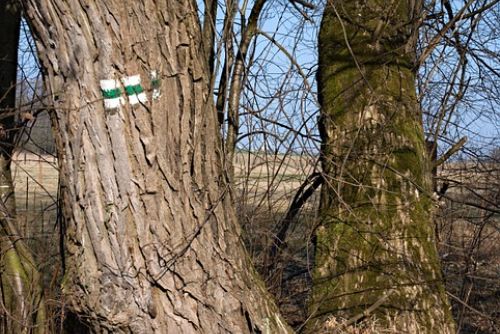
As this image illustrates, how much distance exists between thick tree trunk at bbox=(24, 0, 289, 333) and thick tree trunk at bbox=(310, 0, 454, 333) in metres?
1.66

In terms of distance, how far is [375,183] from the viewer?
4871 mm

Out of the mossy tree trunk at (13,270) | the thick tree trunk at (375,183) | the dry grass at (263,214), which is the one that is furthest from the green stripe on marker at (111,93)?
the thick tree trunk at (375,183)

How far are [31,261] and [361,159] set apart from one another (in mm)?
2397

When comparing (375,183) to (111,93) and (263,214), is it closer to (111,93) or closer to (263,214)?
(263,214)

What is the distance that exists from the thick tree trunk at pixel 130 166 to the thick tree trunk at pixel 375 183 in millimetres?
1664

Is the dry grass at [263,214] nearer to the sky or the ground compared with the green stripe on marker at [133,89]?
nearer to the ground

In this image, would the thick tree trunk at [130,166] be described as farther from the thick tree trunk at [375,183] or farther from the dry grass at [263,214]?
the thick tree trunk at [375,183]

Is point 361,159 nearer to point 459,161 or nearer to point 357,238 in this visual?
point 357,238

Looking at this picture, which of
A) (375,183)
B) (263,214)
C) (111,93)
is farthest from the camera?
(263,214)

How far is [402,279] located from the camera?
4.71 meters

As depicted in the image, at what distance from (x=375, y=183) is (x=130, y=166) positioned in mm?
2273

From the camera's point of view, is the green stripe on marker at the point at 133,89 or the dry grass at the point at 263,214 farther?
the dry grass at the point at 263,214

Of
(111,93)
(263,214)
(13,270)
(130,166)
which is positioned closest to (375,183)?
(263,214)

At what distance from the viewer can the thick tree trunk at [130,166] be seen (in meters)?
3.04
